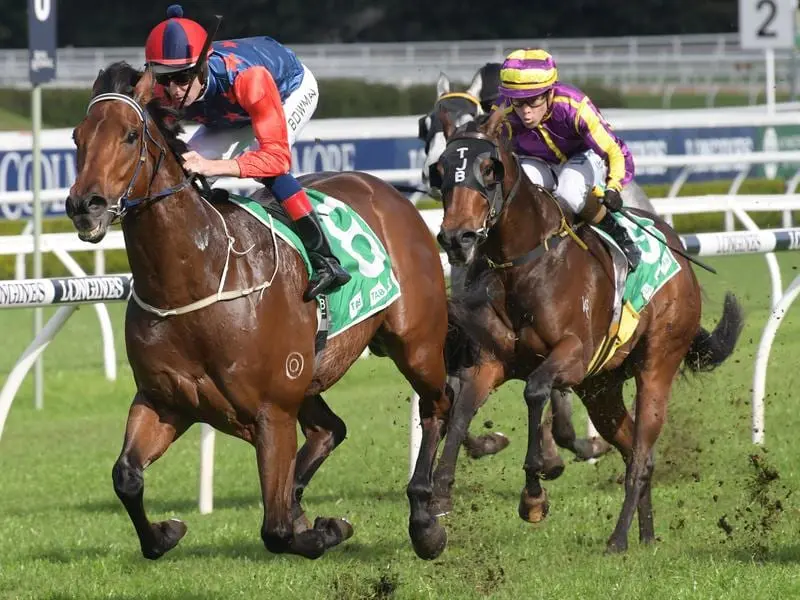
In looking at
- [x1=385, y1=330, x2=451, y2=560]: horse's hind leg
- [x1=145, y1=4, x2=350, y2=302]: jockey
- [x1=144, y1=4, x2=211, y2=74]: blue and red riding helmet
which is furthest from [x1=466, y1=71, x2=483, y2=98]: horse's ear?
[x1=144, y1=4, x2=211, y2=74]: blue and red riding helmet

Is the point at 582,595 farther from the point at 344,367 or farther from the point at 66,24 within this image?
the point at 66,24

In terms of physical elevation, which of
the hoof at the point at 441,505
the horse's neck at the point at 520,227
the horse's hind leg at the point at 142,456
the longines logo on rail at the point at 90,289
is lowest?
the hoof at the point at 441,505

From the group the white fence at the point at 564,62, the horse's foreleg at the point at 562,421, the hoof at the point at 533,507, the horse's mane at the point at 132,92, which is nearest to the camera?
the horse's mane at the point at 132,92

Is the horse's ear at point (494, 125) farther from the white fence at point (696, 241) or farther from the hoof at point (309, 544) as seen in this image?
the hoof at point (309, 544)

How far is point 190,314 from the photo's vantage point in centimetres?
462

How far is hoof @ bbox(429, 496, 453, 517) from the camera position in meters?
5.59

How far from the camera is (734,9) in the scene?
43.0 m

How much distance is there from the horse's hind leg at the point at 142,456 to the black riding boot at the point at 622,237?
220cm

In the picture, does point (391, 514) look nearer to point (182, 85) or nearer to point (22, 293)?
point (22, 293)

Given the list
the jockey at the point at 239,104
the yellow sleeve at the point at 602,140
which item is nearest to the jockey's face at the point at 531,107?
the yellow sleeve at the point at 602,140

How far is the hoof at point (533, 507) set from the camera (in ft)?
18.8

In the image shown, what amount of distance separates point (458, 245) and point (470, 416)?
0.75 metres

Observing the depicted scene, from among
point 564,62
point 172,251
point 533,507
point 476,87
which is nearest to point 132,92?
point 172,251

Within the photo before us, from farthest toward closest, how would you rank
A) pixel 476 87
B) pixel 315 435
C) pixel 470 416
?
pixel 476 87 → pixel 470 416 → pixel 315 435
